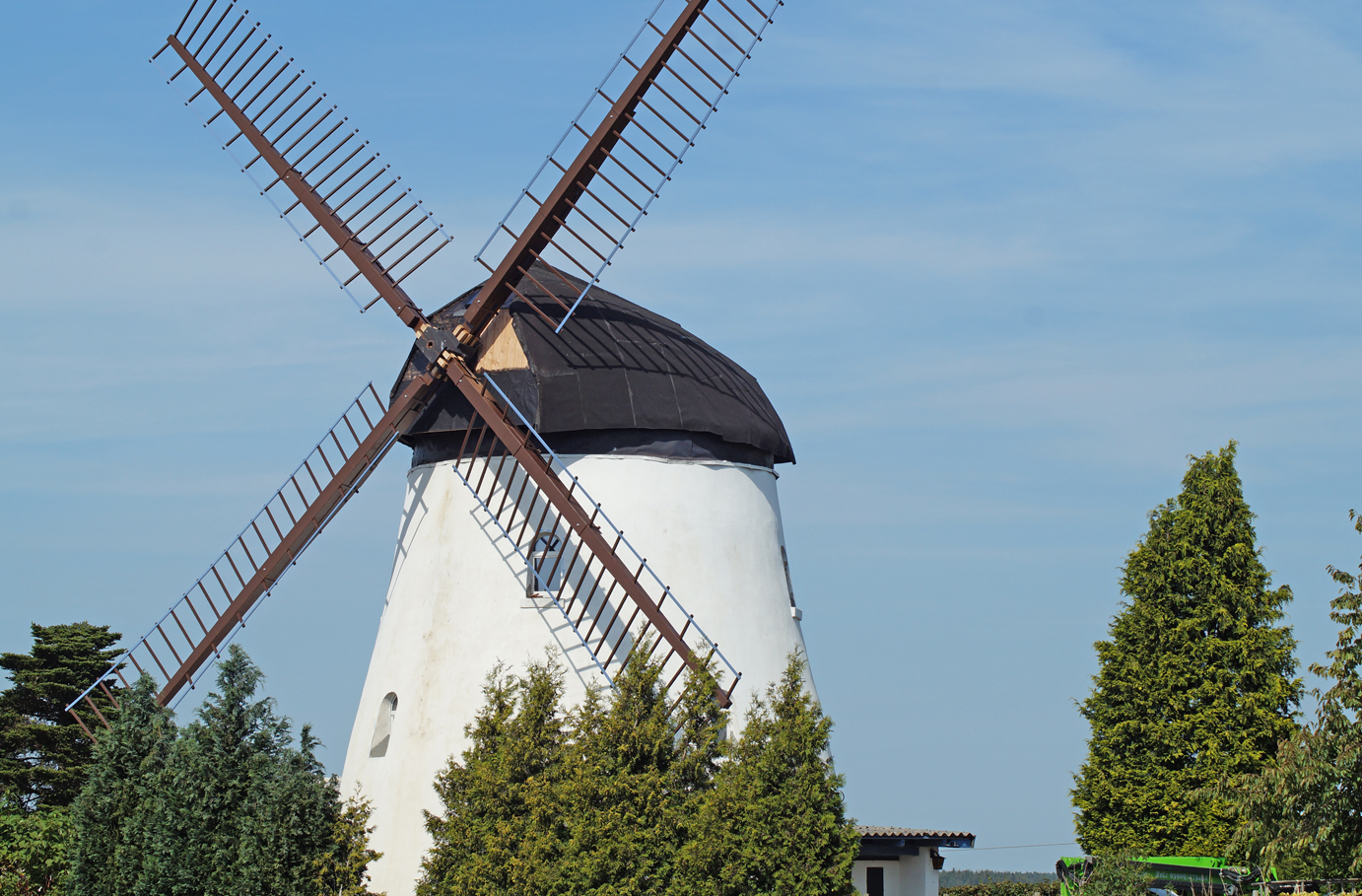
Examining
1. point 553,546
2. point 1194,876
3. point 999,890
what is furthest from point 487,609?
point 999,890

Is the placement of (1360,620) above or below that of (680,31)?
below

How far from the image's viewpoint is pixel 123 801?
18.1 meters

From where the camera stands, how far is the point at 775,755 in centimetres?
1486

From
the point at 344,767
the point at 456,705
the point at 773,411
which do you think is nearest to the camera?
the point at 456,705

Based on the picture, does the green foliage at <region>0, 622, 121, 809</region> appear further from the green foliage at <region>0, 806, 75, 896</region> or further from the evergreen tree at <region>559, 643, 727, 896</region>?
the evergreen tree at <region>559, 643, 727, 896</region>

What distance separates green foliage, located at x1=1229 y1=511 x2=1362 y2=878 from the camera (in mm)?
14086

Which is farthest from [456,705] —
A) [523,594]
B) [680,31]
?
[680,31]

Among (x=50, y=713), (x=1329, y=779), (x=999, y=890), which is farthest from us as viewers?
(x=999, y=890)

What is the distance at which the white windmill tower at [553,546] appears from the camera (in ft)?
59.9

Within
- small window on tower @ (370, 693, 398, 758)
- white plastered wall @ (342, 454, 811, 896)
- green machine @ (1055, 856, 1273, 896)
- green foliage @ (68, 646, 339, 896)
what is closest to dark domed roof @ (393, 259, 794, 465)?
white plastered wall @ (342, 454, 811, 896)

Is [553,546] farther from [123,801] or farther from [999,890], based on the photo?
[999,890]

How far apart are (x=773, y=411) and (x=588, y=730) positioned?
266 inches

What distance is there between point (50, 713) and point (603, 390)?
1184cm

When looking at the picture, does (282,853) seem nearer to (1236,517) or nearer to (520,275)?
(520,275)
